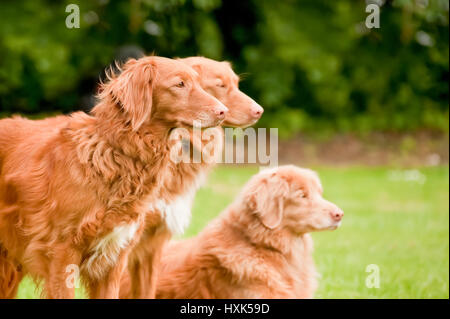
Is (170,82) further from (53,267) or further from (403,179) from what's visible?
(403,179)

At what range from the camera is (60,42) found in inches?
517

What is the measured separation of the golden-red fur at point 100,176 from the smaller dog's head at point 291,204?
1.06m

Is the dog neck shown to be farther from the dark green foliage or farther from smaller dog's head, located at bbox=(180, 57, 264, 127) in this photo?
the dark green foliage

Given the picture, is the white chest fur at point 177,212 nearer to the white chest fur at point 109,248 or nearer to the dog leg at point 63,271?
the white chest fur at point 109,248

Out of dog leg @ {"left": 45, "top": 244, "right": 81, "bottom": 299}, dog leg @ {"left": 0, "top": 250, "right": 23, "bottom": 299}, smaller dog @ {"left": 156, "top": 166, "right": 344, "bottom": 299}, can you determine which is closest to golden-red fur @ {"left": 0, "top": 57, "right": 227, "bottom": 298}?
dog leg @ {"left": 45, "top": 244, "right": 81, "bottom": 299}

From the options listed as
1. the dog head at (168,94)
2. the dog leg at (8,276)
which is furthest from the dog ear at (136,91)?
the dog leg at (8,276)

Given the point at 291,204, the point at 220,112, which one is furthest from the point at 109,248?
the point at 291,204

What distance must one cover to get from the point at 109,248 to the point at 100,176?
479mm

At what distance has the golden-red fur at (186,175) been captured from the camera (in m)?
4.93

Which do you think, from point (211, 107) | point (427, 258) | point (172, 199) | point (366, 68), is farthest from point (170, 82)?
point (366, 68)

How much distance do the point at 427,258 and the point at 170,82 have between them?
473 centimetres

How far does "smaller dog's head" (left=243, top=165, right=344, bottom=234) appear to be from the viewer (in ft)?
16.5

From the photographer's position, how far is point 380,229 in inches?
366

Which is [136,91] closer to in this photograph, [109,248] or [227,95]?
[109,248]
